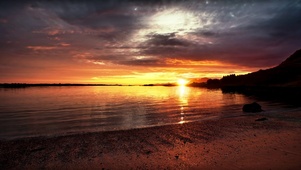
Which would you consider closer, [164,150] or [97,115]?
[164,150]

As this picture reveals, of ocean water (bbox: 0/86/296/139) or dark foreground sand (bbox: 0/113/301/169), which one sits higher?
dark foreground sand (bbox: 0/113/301/169)

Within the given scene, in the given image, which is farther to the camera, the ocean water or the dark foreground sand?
the ocean water

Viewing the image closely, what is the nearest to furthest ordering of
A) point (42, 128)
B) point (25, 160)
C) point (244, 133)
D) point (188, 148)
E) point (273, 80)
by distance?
point (25, 160) → point (188, 148) → point (244, 133) → point (42, 128) → point (273, 80)

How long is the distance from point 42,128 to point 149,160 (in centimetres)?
1564

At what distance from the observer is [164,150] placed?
13320 mm

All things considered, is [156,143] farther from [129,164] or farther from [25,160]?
[25,160]

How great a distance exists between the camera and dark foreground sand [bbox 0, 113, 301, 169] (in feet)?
36.3

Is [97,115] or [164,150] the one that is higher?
[164,150]

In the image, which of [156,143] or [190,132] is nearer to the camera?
[156,143]

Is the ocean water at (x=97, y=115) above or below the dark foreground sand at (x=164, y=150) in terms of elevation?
below

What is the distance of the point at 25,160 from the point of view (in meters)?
12.1

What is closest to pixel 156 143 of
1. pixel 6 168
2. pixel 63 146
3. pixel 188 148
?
pixel 188 148

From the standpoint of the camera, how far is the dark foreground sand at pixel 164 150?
36.3 ft

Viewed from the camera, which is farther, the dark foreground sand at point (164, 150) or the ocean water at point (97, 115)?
the ocean water at point (97, 115)
